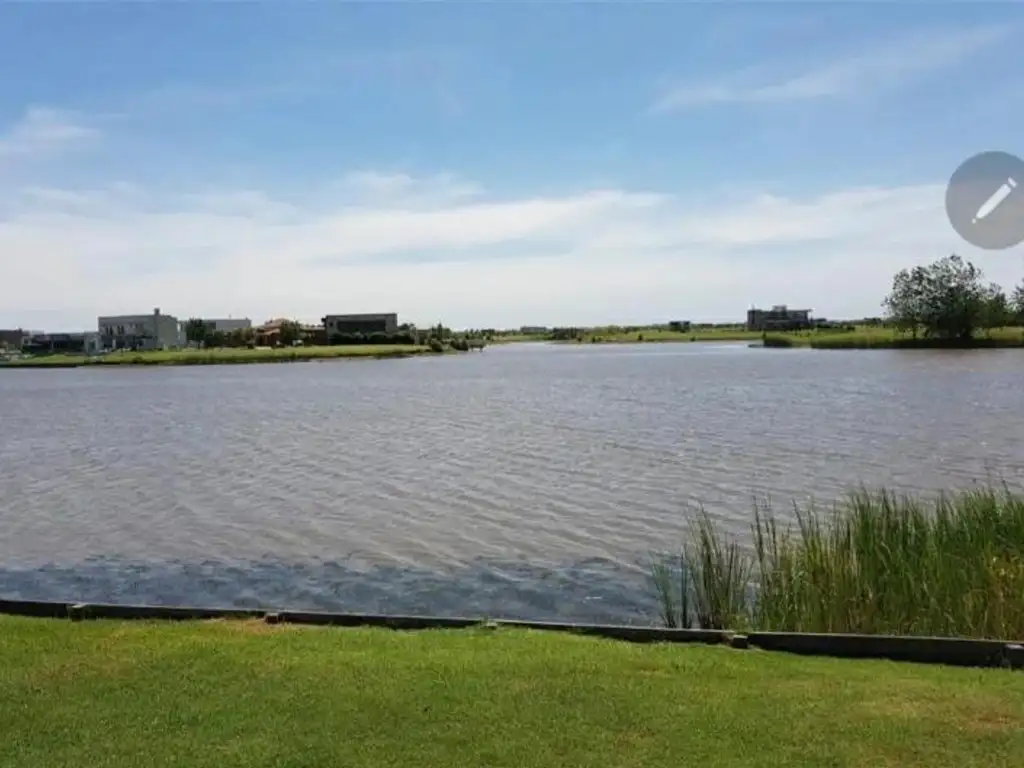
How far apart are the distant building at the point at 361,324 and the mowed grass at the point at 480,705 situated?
17323 centimetres

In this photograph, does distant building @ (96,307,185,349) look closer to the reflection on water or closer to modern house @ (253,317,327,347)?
modern house @ (253,317,327,347)

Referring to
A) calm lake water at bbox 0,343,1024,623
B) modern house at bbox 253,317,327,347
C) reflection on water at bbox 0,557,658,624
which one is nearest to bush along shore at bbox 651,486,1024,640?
reflection on water at bbox 0,557,658,624

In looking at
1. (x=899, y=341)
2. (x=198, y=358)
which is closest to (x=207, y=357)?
(x=198, y=358)

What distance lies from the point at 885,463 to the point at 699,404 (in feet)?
65.6

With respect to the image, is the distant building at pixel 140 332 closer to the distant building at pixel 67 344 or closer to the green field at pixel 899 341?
the distant building at pixel 67 344

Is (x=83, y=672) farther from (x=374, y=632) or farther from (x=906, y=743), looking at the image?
(x=906, y=743)

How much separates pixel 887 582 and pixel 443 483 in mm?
13710

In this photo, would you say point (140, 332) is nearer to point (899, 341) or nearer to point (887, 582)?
point (899, 341)

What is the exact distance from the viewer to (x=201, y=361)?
124m

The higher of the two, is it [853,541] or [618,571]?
[853,541]

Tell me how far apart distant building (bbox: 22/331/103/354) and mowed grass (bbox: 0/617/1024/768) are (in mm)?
170552

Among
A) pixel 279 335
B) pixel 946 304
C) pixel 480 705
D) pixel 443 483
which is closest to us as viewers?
pixel 480 705

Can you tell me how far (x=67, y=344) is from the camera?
6673 inches

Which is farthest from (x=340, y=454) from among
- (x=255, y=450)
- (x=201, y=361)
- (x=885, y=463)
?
(x=201, y=361)
